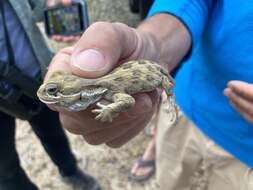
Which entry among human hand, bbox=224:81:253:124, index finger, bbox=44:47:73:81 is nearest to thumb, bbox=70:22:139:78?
index finger, bbox=44:47:73:81

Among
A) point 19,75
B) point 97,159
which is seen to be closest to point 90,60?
point 19,75

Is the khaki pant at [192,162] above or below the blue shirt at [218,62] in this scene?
below

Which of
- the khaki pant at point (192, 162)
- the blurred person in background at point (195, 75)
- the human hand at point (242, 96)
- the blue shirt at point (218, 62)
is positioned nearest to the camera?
the blurred person in background at point (195, 75)

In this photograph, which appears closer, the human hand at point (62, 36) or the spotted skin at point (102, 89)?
the spotted skin at point (102, 89)

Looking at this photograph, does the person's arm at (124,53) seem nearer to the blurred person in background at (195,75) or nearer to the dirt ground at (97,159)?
the blurred person in background at (195,75)

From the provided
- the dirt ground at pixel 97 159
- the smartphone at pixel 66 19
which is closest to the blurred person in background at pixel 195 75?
the smartphone at pixel 66 19

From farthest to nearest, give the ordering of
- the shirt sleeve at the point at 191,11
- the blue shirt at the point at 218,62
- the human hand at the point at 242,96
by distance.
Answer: the shirt sleeve at the point at 191,11 → the blue shirt at the point at 218,62 → the human hand at the point at 242,96

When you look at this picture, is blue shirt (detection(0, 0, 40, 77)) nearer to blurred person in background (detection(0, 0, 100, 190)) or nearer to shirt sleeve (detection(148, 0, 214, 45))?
blurred person in background (detection(0, 0, 100, 190))

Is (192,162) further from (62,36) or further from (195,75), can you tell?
(62,36)
